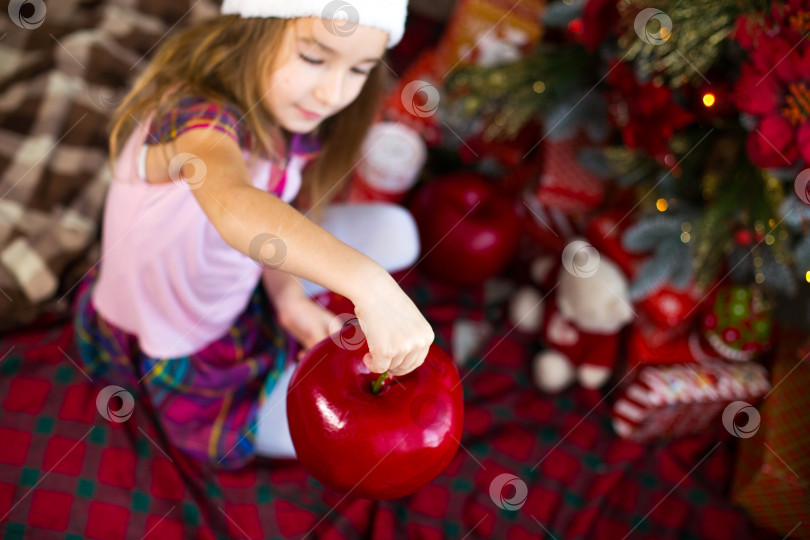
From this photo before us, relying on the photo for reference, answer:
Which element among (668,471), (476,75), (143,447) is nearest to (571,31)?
(476,75)

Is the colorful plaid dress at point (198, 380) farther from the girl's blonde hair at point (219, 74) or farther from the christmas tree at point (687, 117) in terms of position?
the christmas tree at point (687, 117)

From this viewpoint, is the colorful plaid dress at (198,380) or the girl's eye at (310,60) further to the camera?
the colorful plaid dress at (198,380)

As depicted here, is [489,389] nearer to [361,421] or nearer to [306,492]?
[306,492]

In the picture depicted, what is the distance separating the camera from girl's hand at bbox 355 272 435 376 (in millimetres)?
465

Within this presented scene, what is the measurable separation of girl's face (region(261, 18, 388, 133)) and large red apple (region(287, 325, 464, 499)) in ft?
0.91

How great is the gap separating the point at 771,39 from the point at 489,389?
663 millimetres

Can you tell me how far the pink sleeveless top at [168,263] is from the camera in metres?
0.72

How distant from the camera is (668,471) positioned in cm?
106

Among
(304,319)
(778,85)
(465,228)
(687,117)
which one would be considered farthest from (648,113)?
(304,319)

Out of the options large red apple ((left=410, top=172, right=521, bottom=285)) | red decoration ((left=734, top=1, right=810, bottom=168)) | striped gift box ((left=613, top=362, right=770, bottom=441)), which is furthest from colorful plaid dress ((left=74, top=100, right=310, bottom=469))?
red decoration ((left=734, top=1, right=810, bottom=168))

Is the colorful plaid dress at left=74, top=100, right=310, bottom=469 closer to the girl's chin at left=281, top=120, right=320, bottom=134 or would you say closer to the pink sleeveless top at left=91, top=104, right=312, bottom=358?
the pink sleeveless top at left=91, top=104, right=312, bottom=358

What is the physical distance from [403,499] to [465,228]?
1.51 ft

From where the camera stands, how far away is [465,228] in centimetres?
112

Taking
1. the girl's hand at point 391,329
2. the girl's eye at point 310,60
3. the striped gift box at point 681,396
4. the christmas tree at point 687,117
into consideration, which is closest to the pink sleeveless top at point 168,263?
the girl's eye at point 310,60
